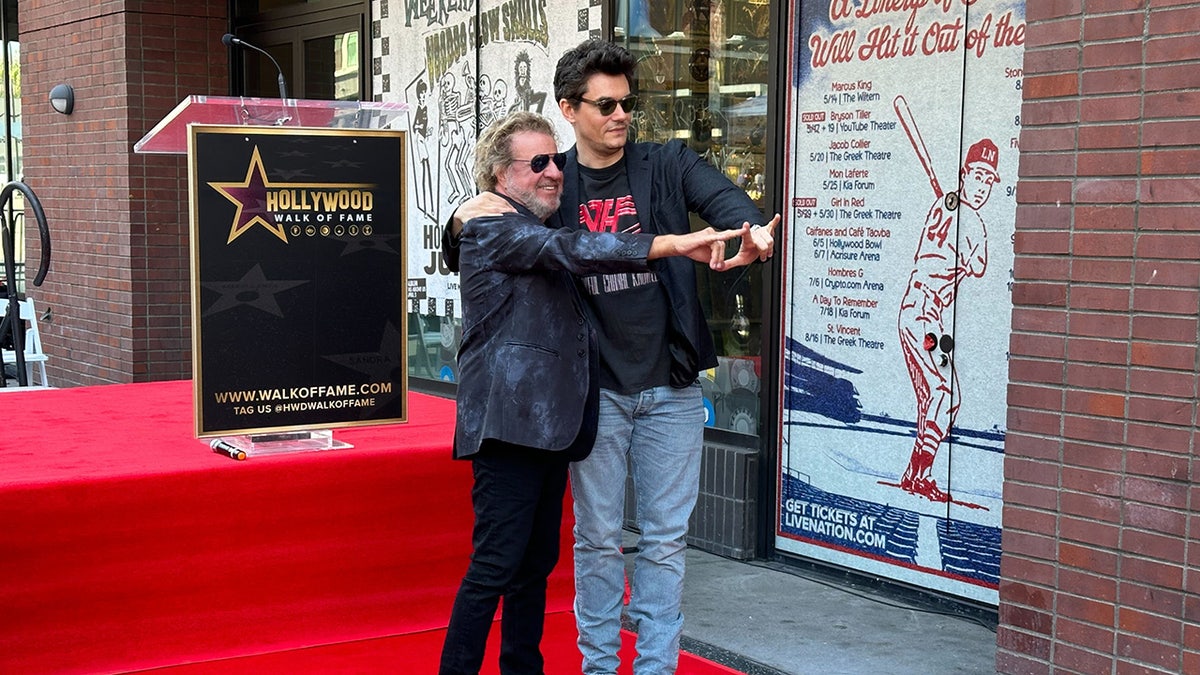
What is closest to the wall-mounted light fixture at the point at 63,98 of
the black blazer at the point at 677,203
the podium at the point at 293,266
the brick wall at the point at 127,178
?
the brick wall at the point at 127,178

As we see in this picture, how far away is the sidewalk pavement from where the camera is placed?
15.8 feet

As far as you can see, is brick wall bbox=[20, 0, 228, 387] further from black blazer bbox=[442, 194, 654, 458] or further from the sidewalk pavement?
black blazer bbox=[442, 194, 654, 458]

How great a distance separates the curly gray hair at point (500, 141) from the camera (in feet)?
12.1

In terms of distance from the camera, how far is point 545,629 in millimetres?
4621

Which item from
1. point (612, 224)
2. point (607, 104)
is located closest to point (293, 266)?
point (612, 224)

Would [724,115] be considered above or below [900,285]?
above

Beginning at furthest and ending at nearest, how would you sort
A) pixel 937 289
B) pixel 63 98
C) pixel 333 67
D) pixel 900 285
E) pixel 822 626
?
pixel 63 98 < pixel 333 67 < pixel 900 285 < pixel 937 289 < pixel 822 626

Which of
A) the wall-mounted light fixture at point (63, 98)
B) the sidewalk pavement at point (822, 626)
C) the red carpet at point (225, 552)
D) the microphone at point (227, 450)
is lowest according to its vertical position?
the sidewalk pavement at point (822, 626)

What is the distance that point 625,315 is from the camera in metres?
3.86

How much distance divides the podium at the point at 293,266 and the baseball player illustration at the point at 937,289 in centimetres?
212

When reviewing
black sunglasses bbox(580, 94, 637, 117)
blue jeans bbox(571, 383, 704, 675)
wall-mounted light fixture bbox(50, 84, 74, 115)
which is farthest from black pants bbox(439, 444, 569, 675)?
wall-mounted light fixture bbox(50, 84, 74, 115)

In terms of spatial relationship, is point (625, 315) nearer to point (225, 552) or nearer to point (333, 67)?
point (225, 552)

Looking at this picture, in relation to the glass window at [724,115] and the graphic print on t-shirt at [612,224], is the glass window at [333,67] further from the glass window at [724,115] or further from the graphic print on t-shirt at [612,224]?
the graphic print on t-shirt at [612,224]

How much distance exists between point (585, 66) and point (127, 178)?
23.0 feet
